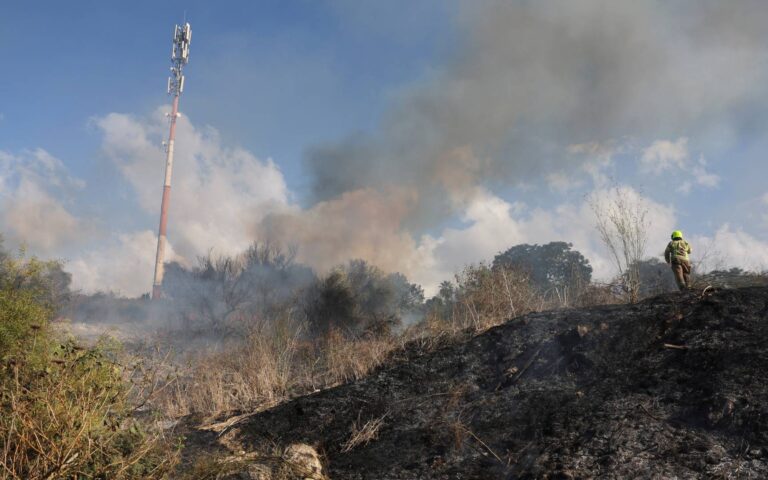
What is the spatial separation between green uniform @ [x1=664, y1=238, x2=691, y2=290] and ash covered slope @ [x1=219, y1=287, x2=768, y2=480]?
172cm

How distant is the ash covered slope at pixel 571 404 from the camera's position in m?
5.04

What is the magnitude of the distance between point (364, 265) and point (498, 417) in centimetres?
1793

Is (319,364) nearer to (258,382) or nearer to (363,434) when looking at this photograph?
(258,382)

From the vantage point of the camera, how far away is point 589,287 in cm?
1091

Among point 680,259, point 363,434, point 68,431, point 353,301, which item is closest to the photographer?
point 68,431

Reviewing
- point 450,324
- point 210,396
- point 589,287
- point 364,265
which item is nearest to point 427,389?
point 450,324

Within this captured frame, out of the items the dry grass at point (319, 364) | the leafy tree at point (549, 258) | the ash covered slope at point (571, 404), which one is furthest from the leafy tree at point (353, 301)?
the leafy tree at point (549, 258)

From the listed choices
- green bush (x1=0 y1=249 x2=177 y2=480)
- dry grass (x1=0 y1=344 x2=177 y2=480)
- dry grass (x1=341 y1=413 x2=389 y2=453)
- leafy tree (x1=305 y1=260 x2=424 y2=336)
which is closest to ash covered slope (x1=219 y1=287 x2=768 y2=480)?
dry grass (x1=341 y1=413 x2=389 y2=453)

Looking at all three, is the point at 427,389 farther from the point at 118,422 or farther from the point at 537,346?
the point at 118,422

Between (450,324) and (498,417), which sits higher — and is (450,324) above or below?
above

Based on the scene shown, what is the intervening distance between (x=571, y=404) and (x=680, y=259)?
4.92 metres

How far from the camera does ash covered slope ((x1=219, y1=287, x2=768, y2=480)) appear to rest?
16.5 ft

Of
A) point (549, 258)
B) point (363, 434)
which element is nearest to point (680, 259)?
point (363, 434)

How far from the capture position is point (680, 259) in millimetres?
9500
